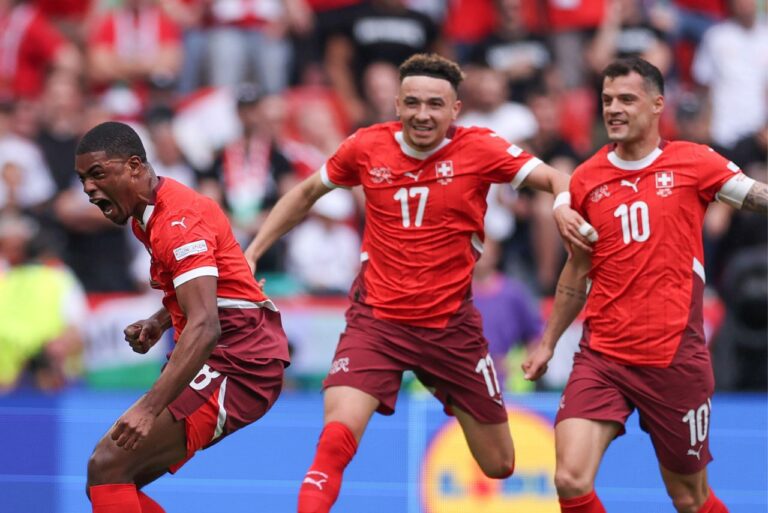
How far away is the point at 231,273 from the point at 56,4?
8.41 m

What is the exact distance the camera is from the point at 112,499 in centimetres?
586

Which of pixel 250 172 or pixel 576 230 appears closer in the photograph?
pixel 576 230

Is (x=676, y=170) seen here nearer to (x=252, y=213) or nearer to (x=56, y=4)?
(x=252, y=213)

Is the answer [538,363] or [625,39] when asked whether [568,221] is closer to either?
[538,363]

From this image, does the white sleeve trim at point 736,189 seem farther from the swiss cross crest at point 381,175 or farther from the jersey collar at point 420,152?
the swiss cross crest at point 381,175

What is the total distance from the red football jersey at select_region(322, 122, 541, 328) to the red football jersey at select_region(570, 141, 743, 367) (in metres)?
0.66

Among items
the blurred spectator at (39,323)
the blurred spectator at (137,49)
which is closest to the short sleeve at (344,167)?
the blurred spectator at (39,323)

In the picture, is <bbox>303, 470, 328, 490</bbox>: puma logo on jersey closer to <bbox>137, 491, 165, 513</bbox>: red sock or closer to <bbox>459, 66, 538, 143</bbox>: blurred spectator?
<bbox>137, 491, 165, 513</bbox>: red sock

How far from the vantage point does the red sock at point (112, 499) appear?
5.86 metres

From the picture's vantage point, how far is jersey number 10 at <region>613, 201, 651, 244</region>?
6.67 meters

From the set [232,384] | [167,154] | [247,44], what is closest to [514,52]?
[247,44]

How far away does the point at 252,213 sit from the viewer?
1166cm

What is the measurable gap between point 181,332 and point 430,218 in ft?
5.66

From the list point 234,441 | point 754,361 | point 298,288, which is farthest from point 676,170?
point 298,288
